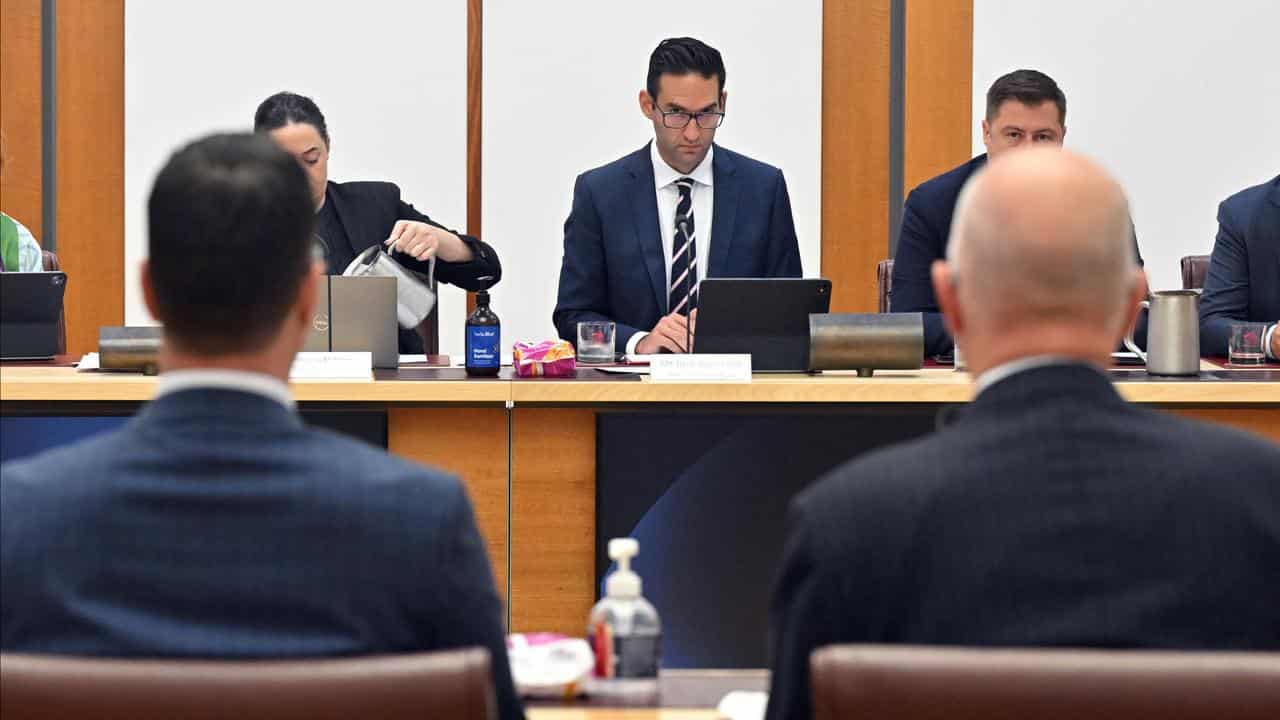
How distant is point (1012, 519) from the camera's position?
3.92 ft

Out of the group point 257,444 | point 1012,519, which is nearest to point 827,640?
point 1012,519

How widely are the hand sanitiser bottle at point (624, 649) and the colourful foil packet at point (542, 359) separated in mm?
1695

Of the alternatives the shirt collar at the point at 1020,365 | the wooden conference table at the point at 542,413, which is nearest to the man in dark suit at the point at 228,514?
the shirt collar at the point at 1020,365

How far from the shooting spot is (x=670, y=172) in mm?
4398

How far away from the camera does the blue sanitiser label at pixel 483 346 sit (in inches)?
129

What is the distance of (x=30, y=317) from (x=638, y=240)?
164 centimetres

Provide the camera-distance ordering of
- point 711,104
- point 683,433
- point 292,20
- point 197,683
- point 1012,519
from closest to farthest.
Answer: point 197,683, point 1012,519, point 683,433, point 711,104, point 292,20

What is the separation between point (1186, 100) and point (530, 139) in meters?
2.58

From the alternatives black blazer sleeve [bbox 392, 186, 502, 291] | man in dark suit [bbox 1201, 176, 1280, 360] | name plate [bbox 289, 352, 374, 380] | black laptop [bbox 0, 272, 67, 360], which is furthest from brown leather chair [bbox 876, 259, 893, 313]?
black laptop [bbox 0, 272, 67, 360]

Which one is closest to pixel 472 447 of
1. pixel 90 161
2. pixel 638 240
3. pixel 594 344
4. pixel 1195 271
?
pixel 594 344

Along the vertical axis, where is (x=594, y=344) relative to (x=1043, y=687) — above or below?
→ above

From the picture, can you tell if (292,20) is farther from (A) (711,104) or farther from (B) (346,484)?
(B) (346,484)

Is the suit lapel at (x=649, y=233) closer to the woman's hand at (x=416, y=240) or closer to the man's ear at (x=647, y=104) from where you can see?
the man's ear at (x=647, y=104)

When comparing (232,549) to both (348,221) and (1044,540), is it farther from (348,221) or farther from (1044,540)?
(348,221)
